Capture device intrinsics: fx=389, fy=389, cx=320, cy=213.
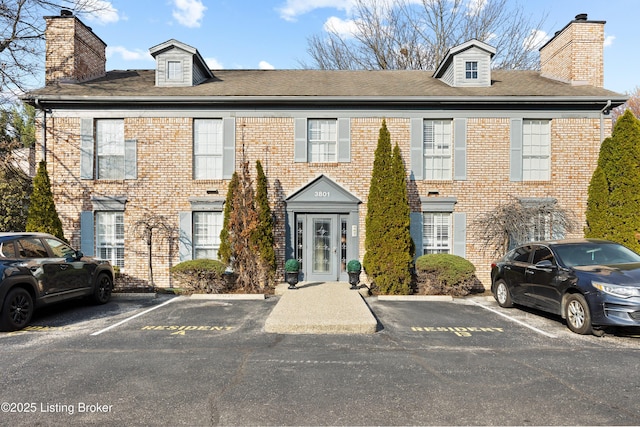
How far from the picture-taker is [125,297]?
10406 millimetres

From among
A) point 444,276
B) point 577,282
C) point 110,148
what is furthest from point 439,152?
point 110,148

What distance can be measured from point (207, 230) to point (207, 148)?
2612 mm

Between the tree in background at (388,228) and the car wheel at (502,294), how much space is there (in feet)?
7.27

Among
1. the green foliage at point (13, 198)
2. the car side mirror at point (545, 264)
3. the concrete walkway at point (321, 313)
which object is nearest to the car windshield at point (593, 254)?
the car side mirror at point (545, 264)

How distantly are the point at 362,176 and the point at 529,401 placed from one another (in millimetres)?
8713

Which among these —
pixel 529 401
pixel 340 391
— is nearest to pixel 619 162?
pixel 529 401

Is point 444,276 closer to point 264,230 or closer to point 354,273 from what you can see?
point 354,273

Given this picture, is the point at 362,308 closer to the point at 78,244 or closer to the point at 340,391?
the point at 340,391

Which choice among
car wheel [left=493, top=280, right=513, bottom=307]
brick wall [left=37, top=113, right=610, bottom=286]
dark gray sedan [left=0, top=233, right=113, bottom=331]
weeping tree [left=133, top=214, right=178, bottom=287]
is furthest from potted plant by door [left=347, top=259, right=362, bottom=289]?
dark gray sedan [left=0, top=233, right=113, bottom=331]

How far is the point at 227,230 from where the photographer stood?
1136 cm

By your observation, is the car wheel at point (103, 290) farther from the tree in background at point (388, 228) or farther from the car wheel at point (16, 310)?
the tree in background at point (388, 228)

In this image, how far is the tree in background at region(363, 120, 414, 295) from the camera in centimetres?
1054

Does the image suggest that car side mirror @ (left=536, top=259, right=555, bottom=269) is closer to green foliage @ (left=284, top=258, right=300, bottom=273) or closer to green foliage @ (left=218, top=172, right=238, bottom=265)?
green foliage @ (left=284, top=258, right=300, bottom=273)

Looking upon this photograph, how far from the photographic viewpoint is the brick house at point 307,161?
12.1 metres
